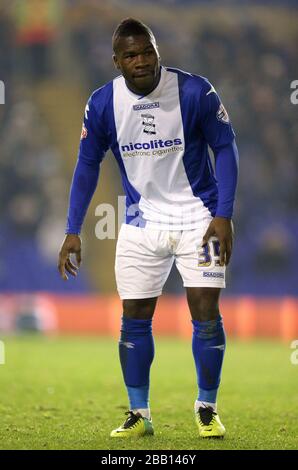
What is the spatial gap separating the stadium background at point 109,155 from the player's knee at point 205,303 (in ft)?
29.4

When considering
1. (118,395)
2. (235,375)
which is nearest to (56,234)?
(235,375)

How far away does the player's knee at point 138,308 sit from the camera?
15.1 feet

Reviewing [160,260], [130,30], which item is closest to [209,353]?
[160,260]

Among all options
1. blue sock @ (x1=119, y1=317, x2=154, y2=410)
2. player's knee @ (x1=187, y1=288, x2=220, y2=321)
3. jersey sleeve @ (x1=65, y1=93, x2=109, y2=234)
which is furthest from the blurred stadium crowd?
player's knee @ (x1=187, y1=288, x2=220, y2=321)

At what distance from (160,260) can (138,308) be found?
26 centimetres

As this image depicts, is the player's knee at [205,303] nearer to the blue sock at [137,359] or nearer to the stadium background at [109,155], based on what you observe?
the blue sock at [137,359]

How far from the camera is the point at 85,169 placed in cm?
477

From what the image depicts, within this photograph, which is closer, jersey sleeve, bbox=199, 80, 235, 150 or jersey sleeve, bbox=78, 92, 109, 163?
jersey sleeve, bbox=199, 80, 235, 150

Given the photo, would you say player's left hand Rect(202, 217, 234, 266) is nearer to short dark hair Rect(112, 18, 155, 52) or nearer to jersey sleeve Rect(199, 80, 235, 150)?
jersey sleeve Rect(199, 80, 235, 150)

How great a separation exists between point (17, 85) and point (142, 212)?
1402 centimetres

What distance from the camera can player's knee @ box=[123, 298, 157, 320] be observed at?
4.60 metres

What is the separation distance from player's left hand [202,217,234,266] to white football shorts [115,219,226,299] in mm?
49
